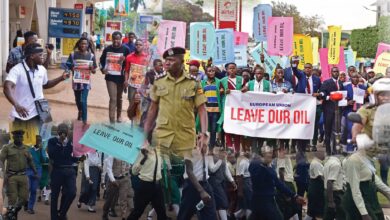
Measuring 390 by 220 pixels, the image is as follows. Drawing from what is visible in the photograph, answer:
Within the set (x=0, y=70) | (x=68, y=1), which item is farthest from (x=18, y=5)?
(x=0, y=70)

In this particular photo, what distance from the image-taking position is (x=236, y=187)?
621 centimetres

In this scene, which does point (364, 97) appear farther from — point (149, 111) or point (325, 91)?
point (149, 111)

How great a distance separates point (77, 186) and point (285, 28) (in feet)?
9.59

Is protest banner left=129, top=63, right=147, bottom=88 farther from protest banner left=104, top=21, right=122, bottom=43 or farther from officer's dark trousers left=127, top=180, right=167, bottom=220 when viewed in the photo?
protest banner left=104, top=21, right=122, bottom=43

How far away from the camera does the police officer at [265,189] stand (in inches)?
235

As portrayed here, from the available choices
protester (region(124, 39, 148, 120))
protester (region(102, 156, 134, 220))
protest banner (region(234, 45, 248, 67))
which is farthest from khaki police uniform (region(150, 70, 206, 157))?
protest banner (region(234, 45, 248, 67))

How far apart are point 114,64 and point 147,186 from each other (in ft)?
5.22

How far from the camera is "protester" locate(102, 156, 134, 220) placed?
6105 millimetres

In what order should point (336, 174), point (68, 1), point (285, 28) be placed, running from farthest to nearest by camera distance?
point (68, 1)
point (285, 28)
point (336, 174)

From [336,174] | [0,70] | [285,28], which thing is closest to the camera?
[336,174]

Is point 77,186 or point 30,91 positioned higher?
point 30,91

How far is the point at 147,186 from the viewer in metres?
5.83

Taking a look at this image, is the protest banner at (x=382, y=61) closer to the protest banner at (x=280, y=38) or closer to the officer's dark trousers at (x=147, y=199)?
the protest banner at (x=280, y=38)

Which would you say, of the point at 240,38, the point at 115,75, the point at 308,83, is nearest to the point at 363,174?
the point at 308,83
